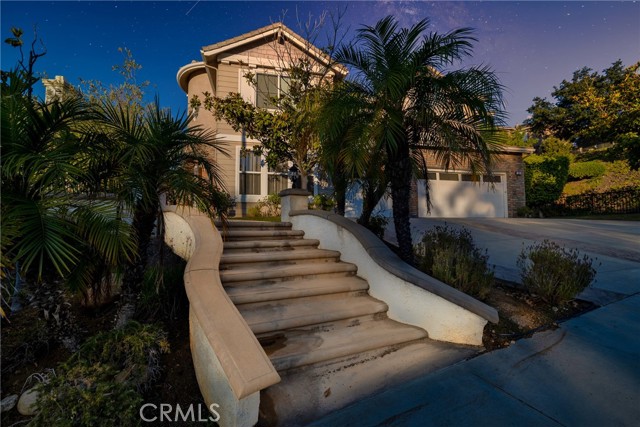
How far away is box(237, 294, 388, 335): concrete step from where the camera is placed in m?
3.38

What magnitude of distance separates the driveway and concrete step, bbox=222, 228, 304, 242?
3.11 metres

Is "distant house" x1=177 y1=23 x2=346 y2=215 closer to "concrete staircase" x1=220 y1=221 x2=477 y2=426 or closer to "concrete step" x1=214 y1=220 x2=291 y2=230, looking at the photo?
"concrete step" x1=214 y1=220 x2=291 y2=230

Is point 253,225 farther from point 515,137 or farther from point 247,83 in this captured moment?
point 515,137

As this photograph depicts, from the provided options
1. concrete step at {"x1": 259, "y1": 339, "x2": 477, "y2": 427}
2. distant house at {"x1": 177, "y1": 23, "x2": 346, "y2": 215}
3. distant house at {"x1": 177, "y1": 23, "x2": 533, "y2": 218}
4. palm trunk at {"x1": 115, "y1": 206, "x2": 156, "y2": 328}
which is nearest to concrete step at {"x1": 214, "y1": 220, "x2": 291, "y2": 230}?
palm trunk at {"x1": 115, "y1": 206, "x2": 156, "y2": 328}

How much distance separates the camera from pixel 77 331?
3.31m

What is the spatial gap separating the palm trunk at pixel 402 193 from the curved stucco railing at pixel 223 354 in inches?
123

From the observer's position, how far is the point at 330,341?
330 cm

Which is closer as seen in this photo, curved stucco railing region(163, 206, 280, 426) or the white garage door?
curved stucco railing region(163, 206, 280, 426)

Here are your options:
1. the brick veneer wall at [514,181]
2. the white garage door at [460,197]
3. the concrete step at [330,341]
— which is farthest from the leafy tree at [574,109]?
the concrete step at [330,341]

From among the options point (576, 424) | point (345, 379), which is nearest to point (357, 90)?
point (345, 379)

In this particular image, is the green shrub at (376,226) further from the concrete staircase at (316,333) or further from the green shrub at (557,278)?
the green shrub at (557,278)

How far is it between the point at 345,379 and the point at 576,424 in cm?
175

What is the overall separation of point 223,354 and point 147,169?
2315 mm

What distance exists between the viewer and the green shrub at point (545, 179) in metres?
17.2
